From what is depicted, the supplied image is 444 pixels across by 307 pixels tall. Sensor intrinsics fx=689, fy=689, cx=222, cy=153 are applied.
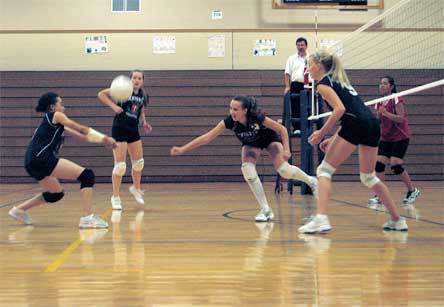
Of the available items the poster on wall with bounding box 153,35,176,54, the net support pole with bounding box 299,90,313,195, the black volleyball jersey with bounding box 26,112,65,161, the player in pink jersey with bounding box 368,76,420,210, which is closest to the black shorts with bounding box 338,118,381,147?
the black volleyball jersey with bounding box 26,112,65,161

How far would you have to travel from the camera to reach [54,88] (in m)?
14.9

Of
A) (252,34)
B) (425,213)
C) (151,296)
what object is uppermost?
(252,34)

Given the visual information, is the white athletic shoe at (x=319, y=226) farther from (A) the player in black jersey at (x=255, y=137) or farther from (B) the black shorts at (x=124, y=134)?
(B) the black shorts at (x=124, y=134)

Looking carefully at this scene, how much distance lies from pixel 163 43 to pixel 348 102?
9.77 m

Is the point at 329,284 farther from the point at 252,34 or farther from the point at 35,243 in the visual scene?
the point at 252,34

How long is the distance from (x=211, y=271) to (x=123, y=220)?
314 centimetres

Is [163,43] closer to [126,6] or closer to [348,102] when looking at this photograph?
[126,6]

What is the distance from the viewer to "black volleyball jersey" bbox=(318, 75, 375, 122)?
565 centimetres

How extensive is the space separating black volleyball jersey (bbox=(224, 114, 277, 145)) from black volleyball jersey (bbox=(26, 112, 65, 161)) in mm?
1593

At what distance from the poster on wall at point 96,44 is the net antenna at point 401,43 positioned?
5.07 metres

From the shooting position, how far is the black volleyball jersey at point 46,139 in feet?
20.8

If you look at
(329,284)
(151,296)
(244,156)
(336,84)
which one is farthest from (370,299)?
(244,156)

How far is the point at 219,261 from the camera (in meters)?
4.34

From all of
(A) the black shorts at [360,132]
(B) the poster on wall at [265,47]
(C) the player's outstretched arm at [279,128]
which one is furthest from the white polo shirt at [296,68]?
(A) the black shorts at [360,132]
